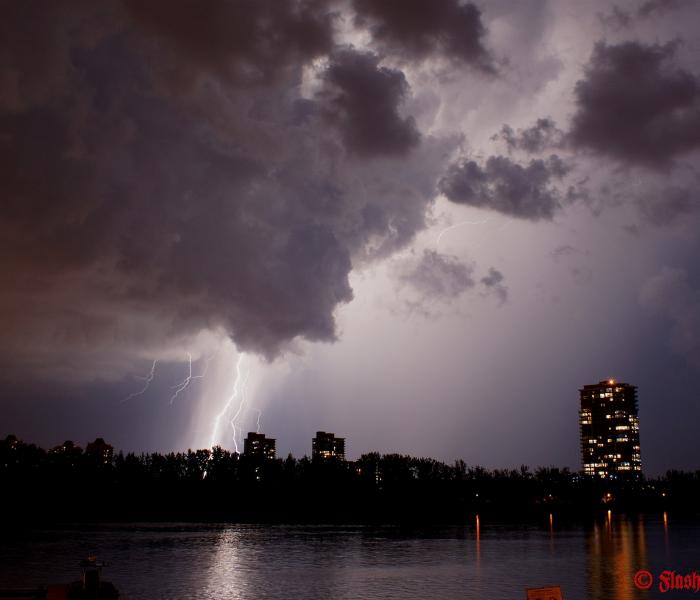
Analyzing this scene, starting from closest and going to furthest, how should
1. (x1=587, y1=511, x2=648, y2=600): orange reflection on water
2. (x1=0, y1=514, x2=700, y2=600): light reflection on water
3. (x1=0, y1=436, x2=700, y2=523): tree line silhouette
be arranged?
(x1=587, y1=511, x2=648, y2=600): orange reflection on water → (x1=0, y1=514, x2=700, y2=600): light reflection on water → (x1=0, y1=436, x2=700, y2=523): tree line silhouette

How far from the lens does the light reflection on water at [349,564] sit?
38.9m

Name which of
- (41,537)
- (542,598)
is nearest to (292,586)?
(542,598)

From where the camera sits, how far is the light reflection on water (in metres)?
38.9

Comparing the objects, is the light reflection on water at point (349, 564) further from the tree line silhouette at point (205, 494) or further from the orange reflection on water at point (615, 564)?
the tree line silhouette at point (205, 494)

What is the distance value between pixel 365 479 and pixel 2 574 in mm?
154060

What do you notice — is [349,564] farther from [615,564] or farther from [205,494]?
[205,494]

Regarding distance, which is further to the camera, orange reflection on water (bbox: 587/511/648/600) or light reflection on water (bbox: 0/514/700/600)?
light reflection on water (bbox: 0/514/700/600)

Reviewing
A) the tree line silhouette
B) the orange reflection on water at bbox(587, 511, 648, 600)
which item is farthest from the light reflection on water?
the tree line silhouette

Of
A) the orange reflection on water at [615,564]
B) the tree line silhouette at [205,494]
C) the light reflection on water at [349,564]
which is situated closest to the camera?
the orange reflection on water at [615,564]

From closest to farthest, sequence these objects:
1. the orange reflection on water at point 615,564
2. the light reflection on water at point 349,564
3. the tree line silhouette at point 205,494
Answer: the orange reflection on water at point 615,564 < the light reflection on water at point 349,564 < the tree line silhouette at point 205,494

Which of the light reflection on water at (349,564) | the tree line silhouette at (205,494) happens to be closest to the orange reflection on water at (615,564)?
the light reflection on water at (349,564)

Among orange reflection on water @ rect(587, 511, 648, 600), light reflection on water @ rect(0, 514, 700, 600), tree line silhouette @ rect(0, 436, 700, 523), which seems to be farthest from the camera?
tree line silhouette @ rect(0, 436, 700, 523)

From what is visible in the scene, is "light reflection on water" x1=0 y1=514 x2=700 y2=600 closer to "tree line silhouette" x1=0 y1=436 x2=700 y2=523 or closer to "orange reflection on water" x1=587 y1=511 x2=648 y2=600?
"orange reflection on water" x1=587 y1=511 x2=648 y2=600

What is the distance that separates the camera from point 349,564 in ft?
171
